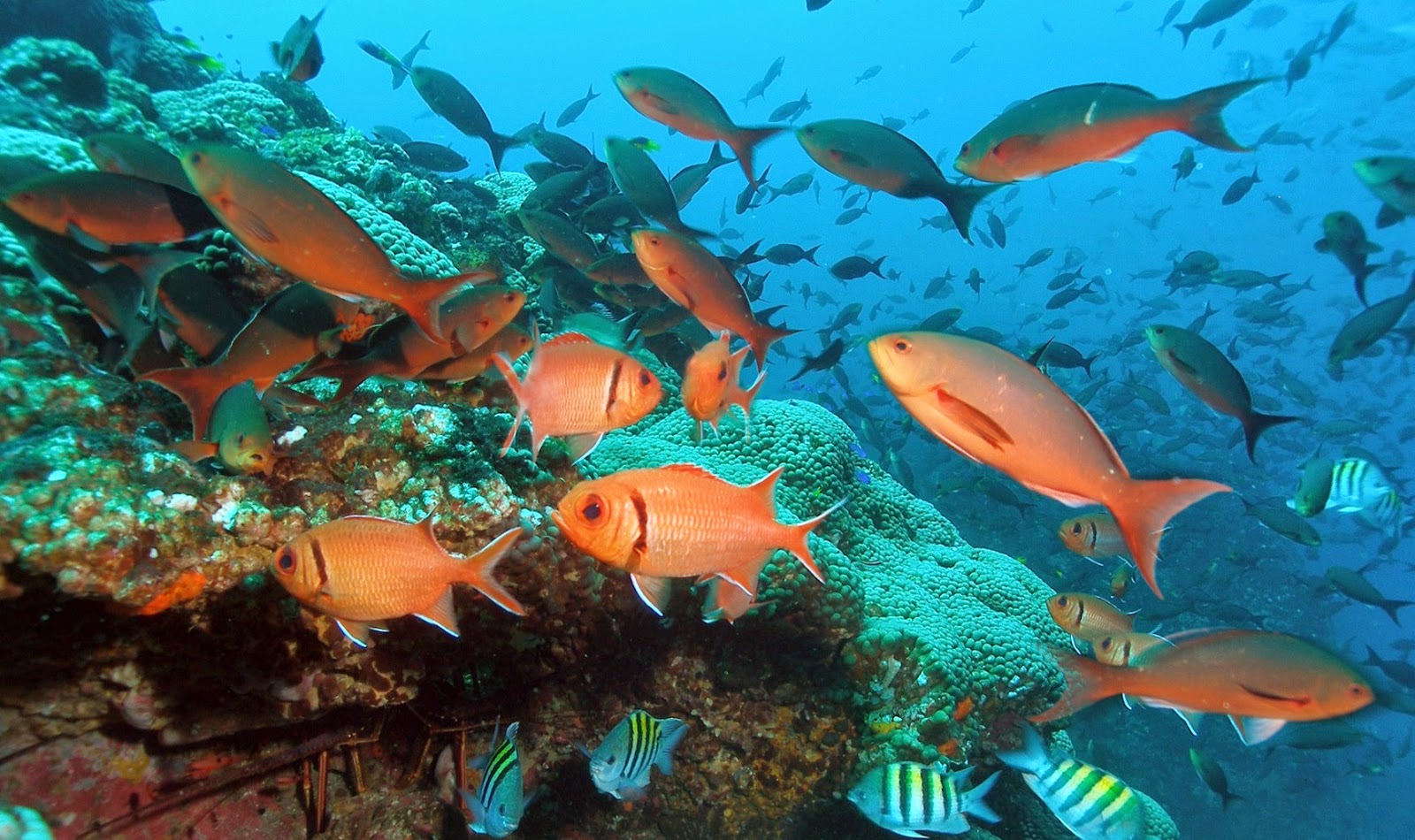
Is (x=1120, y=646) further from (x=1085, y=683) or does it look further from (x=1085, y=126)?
(x=1085, y=126)

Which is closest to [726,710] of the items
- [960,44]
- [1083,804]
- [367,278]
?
[1083,804]

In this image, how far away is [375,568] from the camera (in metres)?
1.91

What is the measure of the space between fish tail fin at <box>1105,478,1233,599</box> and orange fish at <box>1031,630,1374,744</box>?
942mm

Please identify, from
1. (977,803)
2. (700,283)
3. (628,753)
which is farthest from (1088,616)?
(700,283)

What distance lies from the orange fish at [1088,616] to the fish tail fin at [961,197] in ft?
9.48

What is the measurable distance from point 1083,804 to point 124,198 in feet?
17.9

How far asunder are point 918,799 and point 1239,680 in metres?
1.64

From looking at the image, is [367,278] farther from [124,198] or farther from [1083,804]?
[1083,804]

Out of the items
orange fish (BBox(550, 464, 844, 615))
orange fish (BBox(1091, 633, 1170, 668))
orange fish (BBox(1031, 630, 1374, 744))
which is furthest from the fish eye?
orange fish (BBox(1091, 633, 1170, 668))

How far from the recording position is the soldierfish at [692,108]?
12.6 feet

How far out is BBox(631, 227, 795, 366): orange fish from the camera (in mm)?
2926

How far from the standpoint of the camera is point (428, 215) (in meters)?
6.60

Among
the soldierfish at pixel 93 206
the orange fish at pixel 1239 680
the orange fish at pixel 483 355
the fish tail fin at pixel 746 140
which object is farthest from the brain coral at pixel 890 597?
the soldierfish at pixel 93 206

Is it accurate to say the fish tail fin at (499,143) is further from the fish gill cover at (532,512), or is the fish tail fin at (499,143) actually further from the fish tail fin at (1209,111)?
the fish tail fin at (1209,111)
